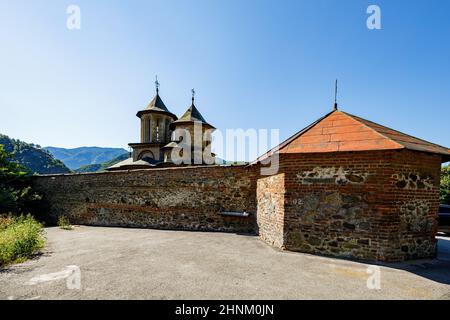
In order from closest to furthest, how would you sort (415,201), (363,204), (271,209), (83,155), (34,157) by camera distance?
(363,204), (415,201), (271,209), (34,157), (83,155)

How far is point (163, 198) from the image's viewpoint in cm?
1034

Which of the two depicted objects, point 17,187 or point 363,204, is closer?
point 363,204

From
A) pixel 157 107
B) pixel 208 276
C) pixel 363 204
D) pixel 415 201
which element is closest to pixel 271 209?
pixel 363 204

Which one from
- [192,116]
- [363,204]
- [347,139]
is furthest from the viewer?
[192,116]

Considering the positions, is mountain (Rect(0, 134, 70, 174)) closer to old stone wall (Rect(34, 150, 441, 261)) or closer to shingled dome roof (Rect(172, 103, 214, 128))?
shingled dome roof (Rect(172, 103, 214, 128))

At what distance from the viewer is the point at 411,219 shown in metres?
5.47

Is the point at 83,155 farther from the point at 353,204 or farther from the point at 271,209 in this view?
the point at 353,204

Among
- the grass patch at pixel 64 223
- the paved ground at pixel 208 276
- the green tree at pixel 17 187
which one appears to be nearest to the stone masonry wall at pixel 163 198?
the grass patch at pixel 64 223

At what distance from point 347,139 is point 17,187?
18989mm

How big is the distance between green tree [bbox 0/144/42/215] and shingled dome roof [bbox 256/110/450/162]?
15320 millimetres

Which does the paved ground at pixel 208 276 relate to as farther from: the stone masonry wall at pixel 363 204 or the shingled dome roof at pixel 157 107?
the shingled dome roof at pixel 157 107
